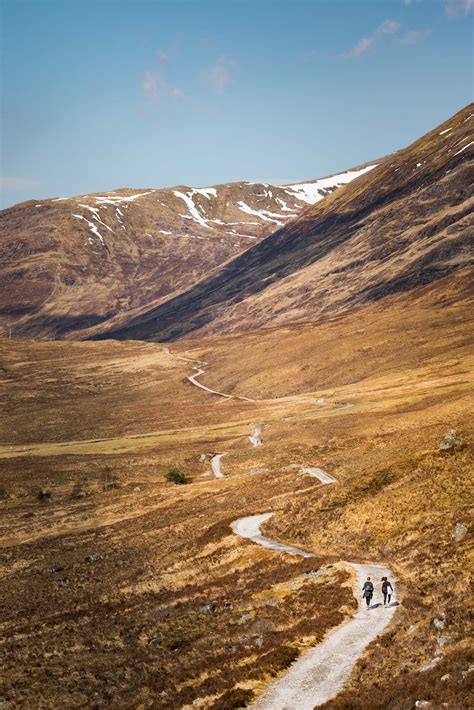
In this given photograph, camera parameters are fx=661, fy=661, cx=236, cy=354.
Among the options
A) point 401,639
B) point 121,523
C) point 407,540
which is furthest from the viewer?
point 121,523

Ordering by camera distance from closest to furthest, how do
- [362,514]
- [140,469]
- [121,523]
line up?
[362,514]
[121,523]
[140,469]

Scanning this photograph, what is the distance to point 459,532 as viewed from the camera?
40531 mm

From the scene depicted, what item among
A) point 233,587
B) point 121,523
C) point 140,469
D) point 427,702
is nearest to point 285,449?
point 140,469

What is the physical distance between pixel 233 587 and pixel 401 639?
1808 centimetres

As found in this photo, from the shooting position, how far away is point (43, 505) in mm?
92625

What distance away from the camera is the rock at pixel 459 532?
40.2 meters

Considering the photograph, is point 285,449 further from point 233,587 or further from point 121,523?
point 233,587

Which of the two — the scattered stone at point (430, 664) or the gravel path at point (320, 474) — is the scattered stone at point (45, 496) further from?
the scattered stone at point (430, 664)

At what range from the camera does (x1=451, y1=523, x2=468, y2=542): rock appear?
132ft

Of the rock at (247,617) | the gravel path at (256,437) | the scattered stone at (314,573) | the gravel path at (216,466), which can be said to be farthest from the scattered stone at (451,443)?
the gravel path at (256,437)

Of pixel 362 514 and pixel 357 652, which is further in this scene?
pixel 362 514

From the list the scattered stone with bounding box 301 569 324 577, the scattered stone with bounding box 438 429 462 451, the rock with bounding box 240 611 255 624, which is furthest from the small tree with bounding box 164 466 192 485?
the rock with bounding box 240 611 255 624

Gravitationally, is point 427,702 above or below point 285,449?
above

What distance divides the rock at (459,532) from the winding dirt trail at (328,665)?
615 centimetres
